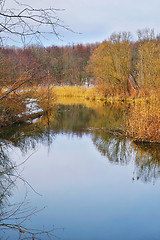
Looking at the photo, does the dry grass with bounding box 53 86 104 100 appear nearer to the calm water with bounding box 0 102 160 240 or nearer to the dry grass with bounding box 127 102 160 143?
the calm water with bounding box 0 102 160 240

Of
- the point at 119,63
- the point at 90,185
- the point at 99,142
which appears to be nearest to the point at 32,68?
the point at 90,185

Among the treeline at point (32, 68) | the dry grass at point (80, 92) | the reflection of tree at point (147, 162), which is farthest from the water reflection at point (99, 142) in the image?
the dry grass at point (80, 92)

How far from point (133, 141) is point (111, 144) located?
69 centimetres

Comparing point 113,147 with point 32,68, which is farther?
point 113,147

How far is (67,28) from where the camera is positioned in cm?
238

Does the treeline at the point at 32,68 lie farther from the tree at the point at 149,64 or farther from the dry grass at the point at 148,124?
the tree at the point at 149,64

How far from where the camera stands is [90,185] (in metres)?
4.99

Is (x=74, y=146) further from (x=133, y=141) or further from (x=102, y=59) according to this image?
(x=102, y=59)

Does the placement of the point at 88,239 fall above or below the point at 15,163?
below

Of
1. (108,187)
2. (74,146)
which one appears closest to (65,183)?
(108,187)

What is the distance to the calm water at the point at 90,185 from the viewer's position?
359cm

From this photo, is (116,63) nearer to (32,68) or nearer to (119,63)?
(119,63)

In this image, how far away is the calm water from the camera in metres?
3.59

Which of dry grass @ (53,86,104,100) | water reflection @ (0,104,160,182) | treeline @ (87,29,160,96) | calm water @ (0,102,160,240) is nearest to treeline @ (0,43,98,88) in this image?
water reflection @ (0,104,160,182)
